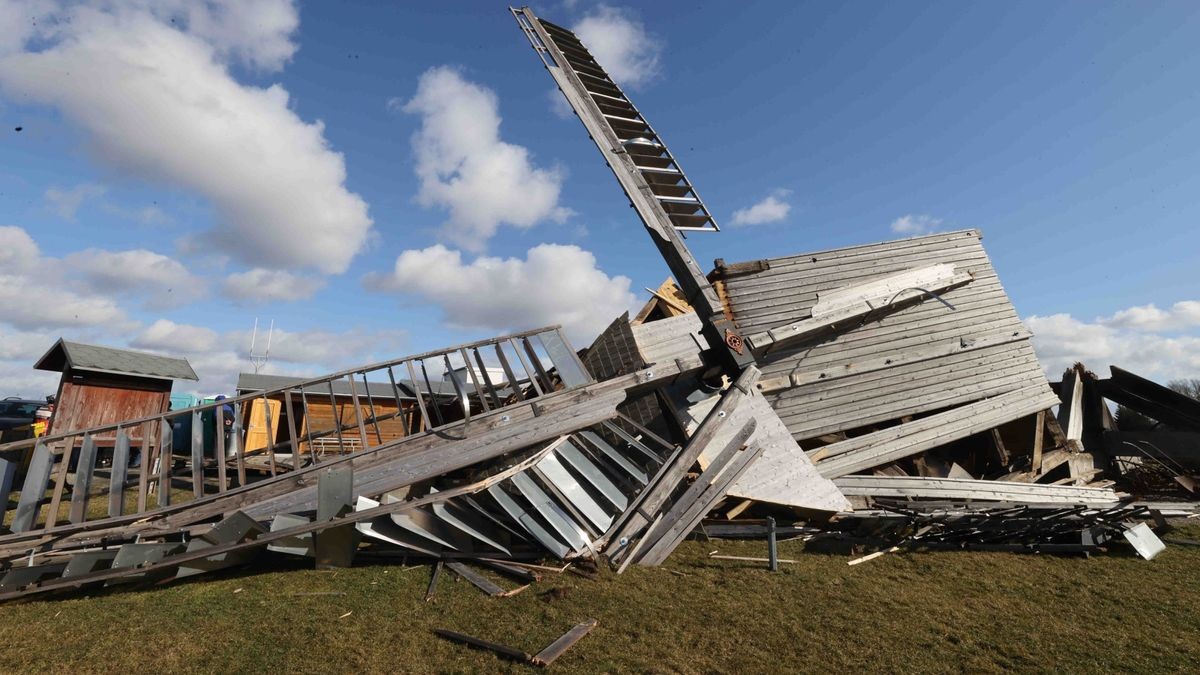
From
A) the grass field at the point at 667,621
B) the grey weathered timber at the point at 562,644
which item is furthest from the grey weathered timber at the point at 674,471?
the grey weathered timber at the point at 562,644

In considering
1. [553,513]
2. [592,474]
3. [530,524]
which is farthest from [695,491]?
[530,524]

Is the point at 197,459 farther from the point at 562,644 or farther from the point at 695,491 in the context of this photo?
the point at 695,491

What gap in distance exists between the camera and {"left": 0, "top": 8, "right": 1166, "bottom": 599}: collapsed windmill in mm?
7312

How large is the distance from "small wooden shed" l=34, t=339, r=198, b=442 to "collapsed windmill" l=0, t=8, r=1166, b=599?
6.97 ft

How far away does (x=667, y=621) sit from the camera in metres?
6.01

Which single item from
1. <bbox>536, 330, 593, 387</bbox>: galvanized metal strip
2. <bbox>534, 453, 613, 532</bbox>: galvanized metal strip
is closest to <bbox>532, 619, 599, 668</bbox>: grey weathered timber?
<bbox>534, 453, 613, 532</bbox>: galvanized metal strip

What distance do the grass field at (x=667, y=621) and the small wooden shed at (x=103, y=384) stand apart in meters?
11.6

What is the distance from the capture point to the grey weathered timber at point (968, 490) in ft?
38.1

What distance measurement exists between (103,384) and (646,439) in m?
15.7

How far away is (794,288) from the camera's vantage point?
13344 millimetres

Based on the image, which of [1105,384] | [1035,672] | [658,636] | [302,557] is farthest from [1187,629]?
[1105,384]

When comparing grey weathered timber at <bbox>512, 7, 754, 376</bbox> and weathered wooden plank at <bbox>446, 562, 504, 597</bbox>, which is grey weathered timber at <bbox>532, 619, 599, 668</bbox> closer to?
weathered wooden plank at <bbox>446, 562, 504, 597</bbox>

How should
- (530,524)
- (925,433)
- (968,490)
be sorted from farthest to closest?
(925,433)
(968,490)
(530,524)

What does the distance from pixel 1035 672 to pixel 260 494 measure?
8780 mm
